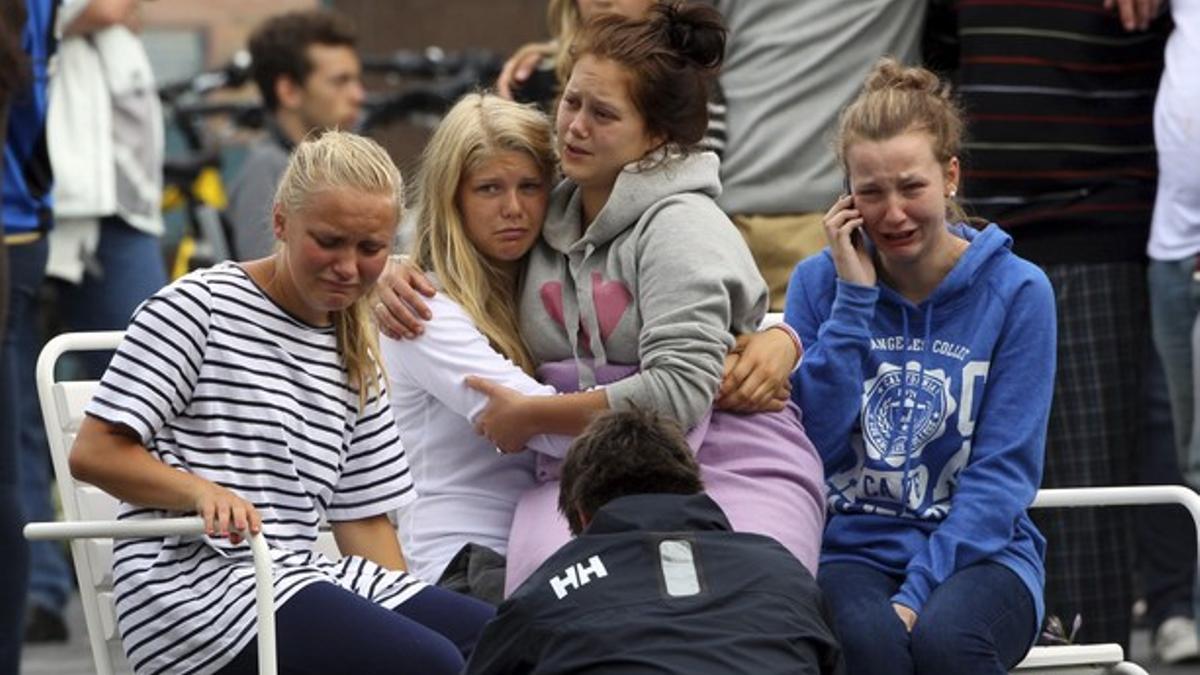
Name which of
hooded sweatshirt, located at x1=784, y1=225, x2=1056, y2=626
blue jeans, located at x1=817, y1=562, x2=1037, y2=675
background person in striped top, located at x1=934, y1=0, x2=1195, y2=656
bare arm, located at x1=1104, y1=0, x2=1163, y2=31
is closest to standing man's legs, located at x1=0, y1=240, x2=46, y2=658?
hooded sweatshirt, located at x1=784, y1=225, x2=1056, y2=626

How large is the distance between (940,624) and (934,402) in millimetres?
436

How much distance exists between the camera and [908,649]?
15.2 feet

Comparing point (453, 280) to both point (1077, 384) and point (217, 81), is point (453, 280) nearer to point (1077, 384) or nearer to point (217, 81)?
point (1077, 384)

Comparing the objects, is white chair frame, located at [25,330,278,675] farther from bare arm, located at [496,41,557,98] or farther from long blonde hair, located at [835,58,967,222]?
bare arm, located at [496,41,557,98]

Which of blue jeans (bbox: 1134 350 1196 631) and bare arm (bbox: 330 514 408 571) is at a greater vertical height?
bare arm (bbox: 330 514 408 571)

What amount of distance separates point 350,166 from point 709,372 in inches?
26.7

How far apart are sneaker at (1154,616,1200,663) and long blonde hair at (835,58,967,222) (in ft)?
8.88

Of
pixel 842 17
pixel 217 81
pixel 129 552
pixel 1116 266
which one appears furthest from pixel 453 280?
pixel 217 81

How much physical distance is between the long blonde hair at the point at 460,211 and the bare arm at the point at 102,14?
7.75 feet

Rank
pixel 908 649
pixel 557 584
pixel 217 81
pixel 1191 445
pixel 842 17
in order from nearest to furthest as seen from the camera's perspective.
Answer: pixel 557 584 < pixel 908 649 < pixel 842 17 < pixel 1191 445 < pixel 217 81

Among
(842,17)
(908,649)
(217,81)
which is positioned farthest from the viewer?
(217,81)

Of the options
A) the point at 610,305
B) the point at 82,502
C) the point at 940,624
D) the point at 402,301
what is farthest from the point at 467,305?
the point at 940,624

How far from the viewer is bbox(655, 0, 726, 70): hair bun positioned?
199 inches

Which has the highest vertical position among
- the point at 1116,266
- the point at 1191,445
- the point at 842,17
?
the point at 842,17
